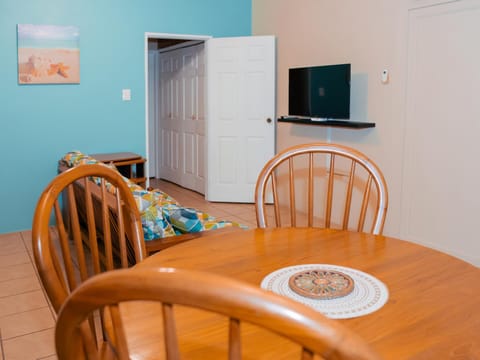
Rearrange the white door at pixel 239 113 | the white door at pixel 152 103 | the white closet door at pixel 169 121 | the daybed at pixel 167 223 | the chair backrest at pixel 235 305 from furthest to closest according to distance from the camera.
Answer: the white door at pixel 152 103 < the white closet door at pixel 169 121 < the white door at pixel 239 113 < the daybed at pixel 167 223 < the chair backrest at pixel 235 305

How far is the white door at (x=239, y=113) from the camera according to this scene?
222 inches

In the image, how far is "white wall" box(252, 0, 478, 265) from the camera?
13.5ft

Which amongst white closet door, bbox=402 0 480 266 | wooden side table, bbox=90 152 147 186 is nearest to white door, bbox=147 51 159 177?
wooden side table, bbox=90 152 147 186

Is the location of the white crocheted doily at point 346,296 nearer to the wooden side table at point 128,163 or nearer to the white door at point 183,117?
the wooden side table at point 128,163

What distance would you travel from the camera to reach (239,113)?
5.77m

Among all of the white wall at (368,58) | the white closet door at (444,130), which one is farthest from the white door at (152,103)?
the white closet door at (444,130)

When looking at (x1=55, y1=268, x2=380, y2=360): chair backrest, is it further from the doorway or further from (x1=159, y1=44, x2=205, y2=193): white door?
(x1=159, y1=44, x2=205, y2=193): white door

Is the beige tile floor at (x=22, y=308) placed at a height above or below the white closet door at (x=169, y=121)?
below

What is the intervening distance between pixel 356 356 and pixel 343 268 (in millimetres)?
857

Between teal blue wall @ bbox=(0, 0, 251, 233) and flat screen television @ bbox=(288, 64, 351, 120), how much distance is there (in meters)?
1.52

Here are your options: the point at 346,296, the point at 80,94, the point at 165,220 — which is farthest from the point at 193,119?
the point at 346,296

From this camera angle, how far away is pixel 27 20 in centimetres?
467

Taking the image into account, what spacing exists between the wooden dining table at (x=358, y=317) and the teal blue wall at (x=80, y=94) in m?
3.85

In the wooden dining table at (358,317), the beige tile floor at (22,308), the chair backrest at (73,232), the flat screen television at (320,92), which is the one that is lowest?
the beige tile floor at (22,308)
